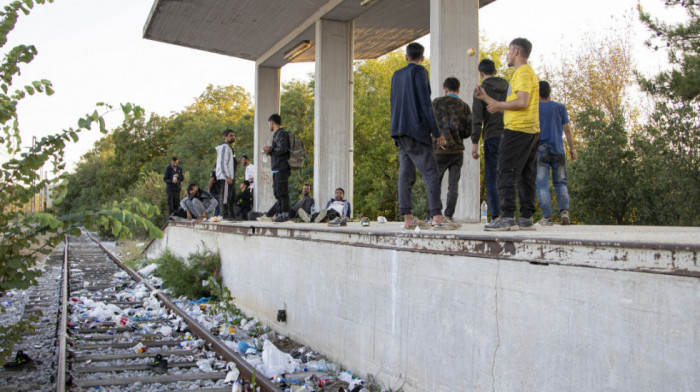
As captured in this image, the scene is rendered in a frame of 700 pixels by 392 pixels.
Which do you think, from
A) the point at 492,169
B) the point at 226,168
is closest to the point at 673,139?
the point at 492,169

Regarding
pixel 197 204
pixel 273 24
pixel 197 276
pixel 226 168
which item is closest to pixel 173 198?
pixel 197 204

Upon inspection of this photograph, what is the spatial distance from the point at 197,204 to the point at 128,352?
866 cm

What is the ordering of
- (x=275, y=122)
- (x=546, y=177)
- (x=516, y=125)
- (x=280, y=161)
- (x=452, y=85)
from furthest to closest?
(x=275, y=122)
(x=280, y=161)
(x=546, y=177)
(x=452, y=85)
(x=516, y=125)

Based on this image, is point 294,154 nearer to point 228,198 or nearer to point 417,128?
point 228,198

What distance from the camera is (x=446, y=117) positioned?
6.65 meters

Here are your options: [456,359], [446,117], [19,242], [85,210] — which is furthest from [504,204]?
[19,242]

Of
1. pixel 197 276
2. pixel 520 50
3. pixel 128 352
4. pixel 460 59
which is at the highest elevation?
pixel 460 59

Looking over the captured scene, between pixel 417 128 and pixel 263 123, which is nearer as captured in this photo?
pixel 417 128

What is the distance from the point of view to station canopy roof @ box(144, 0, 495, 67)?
14.0 meters

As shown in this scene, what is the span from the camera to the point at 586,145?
1597 cm

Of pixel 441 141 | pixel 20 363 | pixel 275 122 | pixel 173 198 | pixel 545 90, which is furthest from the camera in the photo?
pixel 173 198

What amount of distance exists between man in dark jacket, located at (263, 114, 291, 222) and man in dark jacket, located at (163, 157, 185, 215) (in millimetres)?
6417

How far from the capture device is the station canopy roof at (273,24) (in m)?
14.0

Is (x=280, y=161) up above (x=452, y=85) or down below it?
below
